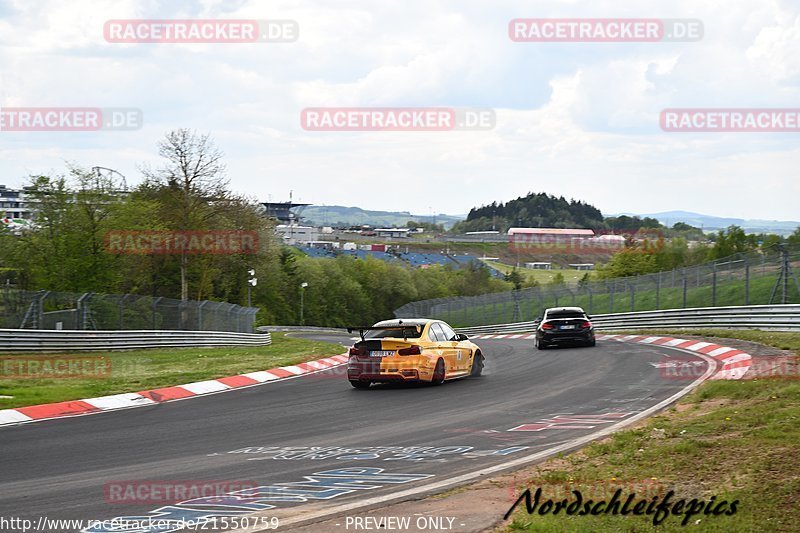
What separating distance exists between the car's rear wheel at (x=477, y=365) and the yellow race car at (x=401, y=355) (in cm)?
101

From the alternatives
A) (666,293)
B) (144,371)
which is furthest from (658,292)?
(144,371)

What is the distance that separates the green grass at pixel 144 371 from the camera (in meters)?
16.2

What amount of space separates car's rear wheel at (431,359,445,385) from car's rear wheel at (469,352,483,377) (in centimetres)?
156

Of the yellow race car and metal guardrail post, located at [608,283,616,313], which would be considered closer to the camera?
the yellow race car

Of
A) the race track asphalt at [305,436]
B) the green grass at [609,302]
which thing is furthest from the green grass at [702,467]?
the green grass at [609,302]

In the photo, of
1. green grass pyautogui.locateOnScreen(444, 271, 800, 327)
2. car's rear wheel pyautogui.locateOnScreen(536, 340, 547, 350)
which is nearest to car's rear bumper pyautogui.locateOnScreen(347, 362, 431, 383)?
car's rear wheel pyautogui.locateOnScreen(536, 340, 547, 350)

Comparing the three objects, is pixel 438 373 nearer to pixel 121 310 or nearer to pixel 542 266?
pixel 121 310

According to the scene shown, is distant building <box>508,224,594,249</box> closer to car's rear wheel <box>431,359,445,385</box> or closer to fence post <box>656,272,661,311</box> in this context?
fence post <box>656,272,661,311</box>

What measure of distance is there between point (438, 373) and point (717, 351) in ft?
26.3

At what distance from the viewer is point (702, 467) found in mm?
7816

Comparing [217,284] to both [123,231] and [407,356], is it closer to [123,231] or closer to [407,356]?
[123,231]

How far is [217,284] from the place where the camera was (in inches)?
2874

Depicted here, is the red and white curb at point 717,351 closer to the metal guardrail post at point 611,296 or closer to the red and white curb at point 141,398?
the metal guardrail post at point 611,296

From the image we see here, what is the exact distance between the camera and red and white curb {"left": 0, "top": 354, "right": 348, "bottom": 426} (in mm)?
13681
